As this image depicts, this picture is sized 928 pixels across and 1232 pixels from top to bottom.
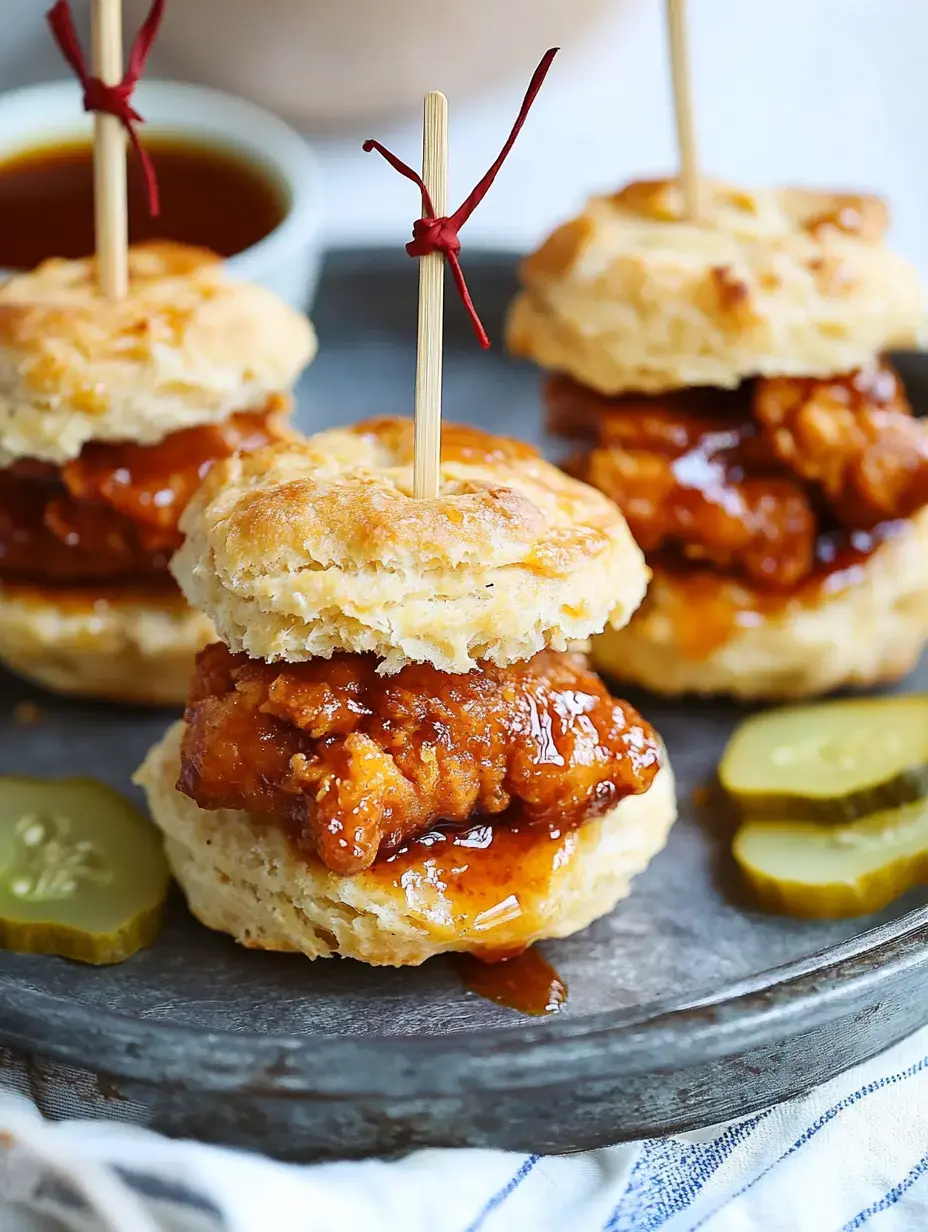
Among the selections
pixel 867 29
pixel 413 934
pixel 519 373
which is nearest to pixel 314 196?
pixel 519 373

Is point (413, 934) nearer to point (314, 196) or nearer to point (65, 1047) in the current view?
point (65, 1047)

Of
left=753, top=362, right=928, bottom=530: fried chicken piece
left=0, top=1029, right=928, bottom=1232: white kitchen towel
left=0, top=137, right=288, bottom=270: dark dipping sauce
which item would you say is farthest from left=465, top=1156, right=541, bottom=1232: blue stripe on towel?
left=0, top=137, right=288, bottom=270: dark dipping sauce

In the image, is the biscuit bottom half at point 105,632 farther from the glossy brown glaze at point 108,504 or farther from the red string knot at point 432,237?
the red string knot at point 432,237

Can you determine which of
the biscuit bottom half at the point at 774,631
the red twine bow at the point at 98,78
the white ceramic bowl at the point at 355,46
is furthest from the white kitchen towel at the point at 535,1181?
the white ceramic bowl at the point at 355,46

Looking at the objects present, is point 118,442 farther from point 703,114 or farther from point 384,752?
point 703,114

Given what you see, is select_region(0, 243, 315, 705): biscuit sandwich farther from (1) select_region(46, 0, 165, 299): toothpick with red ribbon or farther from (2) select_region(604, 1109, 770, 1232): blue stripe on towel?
(2) select_region(604, 1109, 770, 1232): blue stripe on towel

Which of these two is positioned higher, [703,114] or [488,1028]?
[703,114]

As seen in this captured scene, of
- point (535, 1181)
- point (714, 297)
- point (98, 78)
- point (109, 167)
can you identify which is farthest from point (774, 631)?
point (98, 78)
